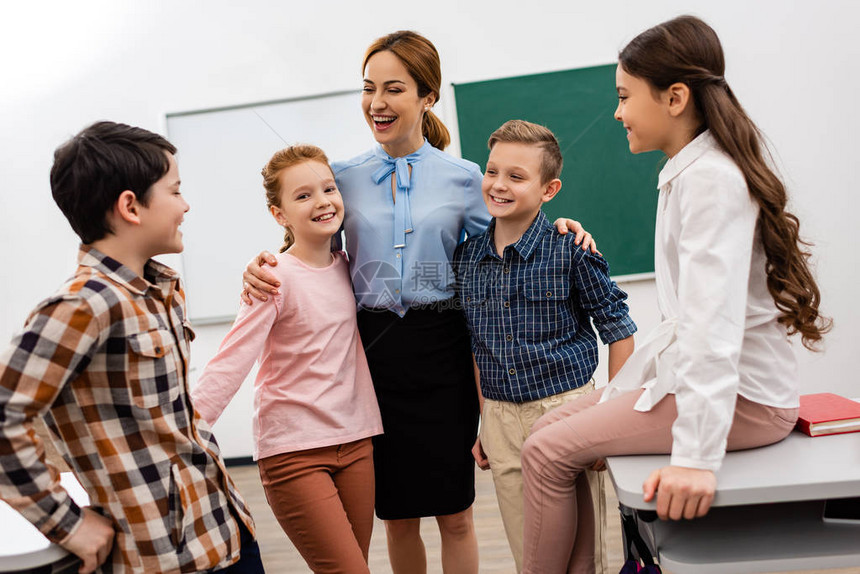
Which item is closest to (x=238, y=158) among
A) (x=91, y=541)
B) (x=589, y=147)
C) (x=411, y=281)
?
(x=589, y=147)

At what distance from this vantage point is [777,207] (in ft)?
3.80

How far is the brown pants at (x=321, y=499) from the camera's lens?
1.55 m

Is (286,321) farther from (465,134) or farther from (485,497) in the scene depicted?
(465,134)

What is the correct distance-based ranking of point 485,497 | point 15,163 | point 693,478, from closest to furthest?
point 693,478
point 485,497
point 15,163

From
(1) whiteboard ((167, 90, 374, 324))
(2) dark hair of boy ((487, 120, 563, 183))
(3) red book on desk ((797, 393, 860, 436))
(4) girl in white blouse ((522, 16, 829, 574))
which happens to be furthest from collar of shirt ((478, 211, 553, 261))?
(1) whiteboard ((167, 90, 374, 324))

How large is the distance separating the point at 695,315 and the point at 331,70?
3.22 metres

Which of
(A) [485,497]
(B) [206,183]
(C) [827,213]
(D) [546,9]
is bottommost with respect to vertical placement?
(A) [485,497]

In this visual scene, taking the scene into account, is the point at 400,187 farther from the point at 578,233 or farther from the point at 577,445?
the point at 577,445

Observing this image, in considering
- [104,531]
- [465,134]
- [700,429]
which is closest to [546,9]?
[465,134]

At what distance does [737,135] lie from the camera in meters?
1.20

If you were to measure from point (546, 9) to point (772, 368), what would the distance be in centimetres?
303

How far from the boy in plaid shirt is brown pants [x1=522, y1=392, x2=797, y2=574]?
1.79 ft

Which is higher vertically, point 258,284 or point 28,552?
point 258,284

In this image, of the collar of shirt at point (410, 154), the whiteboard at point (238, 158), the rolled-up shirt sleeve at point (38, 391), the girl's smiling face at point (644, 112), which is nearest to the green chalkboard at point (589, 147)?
the whiteboard at point (238, 158)
